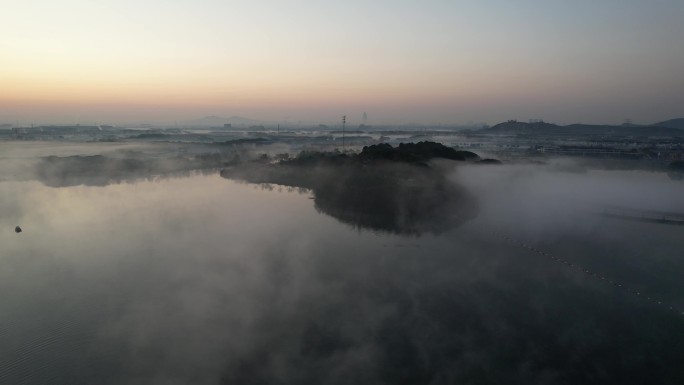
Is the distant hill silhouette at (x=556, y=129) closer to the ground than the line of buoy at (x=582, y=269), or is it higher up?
higher up

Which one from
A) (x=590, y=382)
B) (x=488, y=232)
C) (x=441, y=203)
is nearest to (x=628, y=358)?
(x=590, y=382)

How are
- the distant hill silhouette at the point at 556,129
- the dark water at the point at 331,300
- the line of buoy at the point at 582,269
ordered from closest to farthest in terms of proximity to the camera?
the dark water at the point at 331,300, the line of buoy at the point at 582,269, the distant hill silhouette at the point at 556,129

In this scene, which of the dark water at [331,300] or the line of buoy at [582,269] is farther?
the line of buoy at [582,269]

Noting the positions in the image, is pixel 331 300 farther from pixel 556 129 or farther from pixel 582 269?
pixel 556 129

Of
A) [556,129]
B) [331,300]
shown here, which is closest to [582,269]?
[331,300]

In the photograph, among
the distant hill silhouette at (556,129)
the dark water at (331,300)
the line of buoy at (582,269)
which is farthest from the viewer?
the distant hill silhouette at (556,129)

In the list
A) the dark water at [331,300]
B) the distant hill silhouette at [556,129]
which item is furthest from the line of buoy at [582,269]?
the distant hill silhouette at [556,129]

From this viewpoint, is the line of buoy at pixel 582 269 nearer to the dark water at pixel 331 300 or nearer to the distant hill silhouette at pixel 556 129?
the dark water at pixel 331 300

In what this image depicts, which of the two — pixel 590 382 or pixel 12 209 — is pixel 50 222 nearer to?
pixel 12 209

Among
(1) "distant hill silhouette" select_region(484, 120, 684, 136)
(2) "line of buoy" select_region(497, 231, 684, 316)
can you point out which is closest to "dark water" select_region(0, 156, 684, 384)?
(2) "line of buoy" select_region(497, 231, 684, 316)
